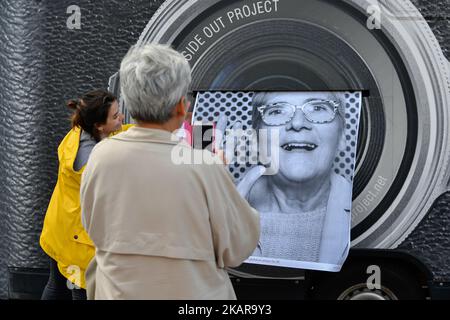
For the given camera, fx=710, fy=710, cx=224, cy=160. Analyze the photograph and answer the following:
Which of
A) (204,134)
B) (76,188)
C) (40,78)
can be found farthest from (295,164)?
(40,78)

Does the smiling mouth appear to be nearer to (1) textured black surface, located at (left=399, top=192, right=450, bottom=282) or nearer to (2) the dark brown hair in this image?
(1) textured black surface, located at (left=399, top=192, right=450, bottom=282)

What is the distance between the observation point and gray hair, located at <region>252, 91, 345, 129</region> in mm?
3650

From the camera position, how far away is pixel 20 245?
394 cm

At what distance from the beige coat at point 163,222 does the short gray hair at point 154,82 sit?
6 cm

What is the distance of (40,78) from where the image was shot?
153 inches

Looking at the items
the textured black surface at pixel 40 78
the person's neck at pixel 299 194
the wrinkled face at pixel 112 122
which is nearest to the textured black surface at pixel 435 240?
the person's neck at pixel 299 194

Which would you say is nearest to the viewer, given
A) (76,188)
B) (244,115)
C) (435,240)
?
(76,188)

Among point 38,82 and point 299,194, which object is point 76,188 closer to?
point 38,82

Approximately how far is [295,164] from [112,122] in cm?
99

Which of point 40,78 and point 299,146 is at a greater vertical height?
point 40,78

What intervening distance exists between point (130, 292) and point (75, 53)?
219cm

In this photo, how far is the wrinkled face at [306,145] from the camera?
365 cm

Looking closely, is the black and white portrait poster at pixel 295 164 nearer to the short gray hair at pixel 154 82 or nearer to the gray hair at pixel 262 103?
the gray hair at pixel 262 103

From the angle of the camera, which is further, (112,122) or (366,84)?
(366,84)
